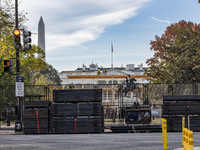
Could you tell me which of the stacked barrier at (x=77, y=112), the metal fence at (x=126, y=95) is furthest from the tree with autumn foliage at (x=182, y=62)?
the stacked barrier at (x=77, y=112)

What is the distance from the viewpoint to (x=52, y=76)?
10038 centimetres

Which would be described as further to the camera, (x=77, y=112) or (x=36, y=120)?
(x=77, y=112)

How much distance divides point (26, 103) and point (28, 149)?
8.19 meters

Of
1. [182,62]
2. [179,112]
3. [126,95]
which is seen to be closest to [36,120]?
[179,112]

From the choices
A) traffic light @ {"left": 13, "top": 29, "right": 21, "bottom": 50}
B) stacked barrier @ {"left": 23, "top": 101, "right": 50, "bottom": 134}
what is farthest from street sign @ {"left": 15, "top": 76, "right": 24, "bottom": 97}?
traffic light @ {"left": 13, "top": 29, "right": 21, "bottom": 50}

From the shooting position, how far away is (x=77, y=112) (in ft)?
67.6

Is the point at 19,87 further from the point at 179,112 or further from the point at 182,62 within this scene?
the point at 182,62

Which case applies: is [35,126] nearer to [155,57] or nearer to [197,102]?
[197,102]

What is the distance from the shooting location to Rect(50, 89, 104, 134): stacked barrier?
20.4 meters

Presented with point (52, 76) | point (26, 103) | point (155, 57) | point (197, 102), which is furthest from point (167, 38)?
point (52, 76)

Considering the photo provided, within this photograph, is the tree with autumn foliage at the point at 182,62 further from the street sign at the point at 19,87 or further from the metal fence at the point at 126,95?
the street sign at the point at 19,87

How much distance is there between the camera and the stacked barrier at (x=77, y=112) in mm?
20438

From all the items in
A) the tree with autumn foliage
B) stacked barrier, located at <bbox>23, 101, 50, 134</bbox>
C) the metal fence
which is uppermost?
the tree with autumn foliage

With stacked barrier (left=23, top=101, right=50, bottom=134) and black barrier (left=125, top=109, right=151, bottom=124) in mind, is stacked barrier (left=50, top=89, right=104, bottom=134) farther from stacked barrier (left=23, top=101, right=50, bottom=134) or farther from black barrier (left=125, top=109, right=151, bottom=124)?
black barrier (left=125, top=109, right=151, bottom=124)
